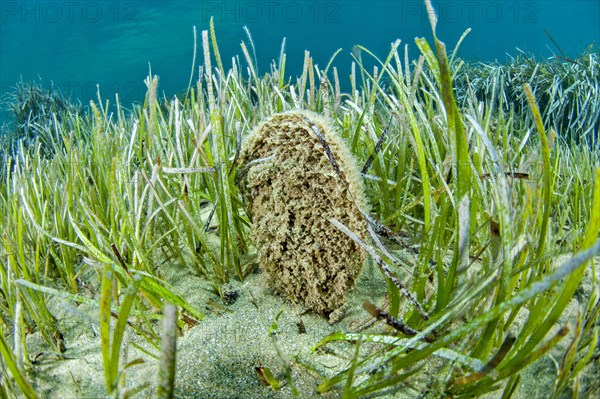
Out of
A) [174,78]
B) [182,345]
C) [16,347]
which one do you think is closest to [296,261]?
Result: [182,345]

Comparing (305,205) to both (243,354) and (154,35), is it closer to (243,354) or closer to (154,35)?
(243,354)

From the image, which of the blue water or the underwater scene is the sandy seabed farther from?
the blue water

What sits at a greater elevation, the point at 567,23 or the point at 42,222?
the point at 567,23

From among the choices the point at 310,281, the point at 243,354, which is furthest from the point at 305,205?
the point at 243,354

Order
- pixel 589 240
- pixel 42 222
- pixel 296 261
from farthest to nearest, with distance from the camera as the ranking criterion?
pixel 42 222
pixel 296 261
pixel 589 240

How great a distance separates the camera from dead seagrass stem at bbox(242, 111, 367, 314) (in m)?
1.31

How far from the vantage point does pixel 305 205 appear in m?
1.37

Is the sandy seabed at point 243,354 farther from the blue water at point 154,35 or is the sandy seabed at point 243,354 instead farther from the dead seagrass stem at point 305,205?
the blue water at point 154,35

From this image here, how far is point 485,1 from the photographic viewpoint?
124 feet

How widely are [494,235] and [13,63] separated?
32820mm

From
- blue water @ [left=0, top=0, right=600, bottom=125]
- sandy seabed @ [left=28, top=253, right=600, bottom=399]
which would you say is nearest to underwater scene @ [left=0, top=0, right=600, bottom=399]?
sandy seabed @ [left=28, top=253, right=600, bottom=399]

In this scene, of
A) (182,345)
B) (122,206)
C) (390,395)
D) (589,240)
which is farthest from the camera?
(122,206)

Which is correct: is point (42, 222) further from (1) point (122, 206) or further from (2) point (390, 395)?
(2) point (390, 395)

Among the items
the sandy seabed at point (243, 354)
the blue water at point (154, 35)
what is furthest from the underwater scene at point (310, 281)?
the blue water at point (154, 35)
